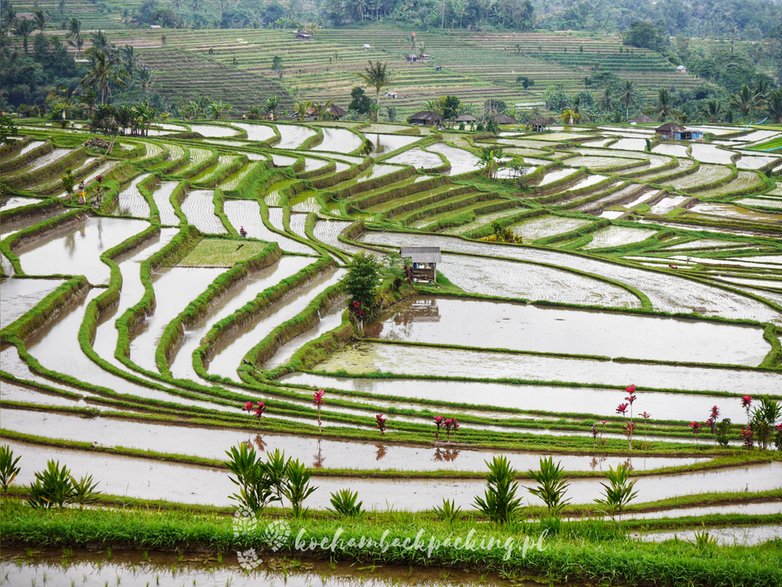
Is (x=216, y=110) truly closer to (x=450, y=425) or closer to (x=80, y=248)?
(x=80, y=248)

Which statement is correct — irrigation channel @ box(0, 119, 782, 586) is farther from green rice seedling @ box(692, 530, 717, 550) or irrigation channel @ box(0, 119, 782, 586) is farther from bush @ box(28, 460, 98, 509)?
bush @ box(28, 460, 98, 509)

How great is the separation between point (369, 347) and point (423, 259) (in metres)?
4.53

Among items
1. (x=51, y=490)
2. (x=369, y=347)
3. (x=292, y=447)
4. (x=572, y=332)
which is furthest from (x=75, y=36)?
(x=51, y=490)

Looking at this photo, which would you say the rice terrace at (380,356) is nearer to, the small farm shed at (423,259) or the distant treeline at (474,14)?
the small farm shed at (423,259)

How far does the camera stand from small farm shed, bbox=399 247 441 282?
75.9 ft

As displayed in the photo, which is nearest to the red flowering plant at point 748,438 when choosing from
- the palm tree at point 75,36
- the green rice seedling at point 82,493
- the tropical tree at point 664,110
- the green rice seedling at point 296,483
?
the green rice seedling at point 296,483

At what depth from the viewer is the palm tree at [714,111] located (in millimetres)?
62719

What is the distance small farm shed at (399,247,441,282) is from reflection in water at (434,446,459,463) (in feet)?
33.8

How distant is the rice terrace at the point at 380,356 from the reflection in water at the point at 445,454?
1.4 inches

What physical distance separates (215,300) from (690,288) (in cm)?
1121

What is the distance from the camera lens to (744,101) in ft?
205

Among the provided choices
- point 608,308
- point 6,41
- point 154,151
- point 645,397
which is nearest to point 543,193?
point 154,151

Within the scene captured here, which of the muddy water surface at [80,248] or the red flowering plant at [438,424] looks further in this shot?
the muddy water surface at [80,248]

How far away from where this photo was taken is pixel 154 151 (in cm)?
3366
